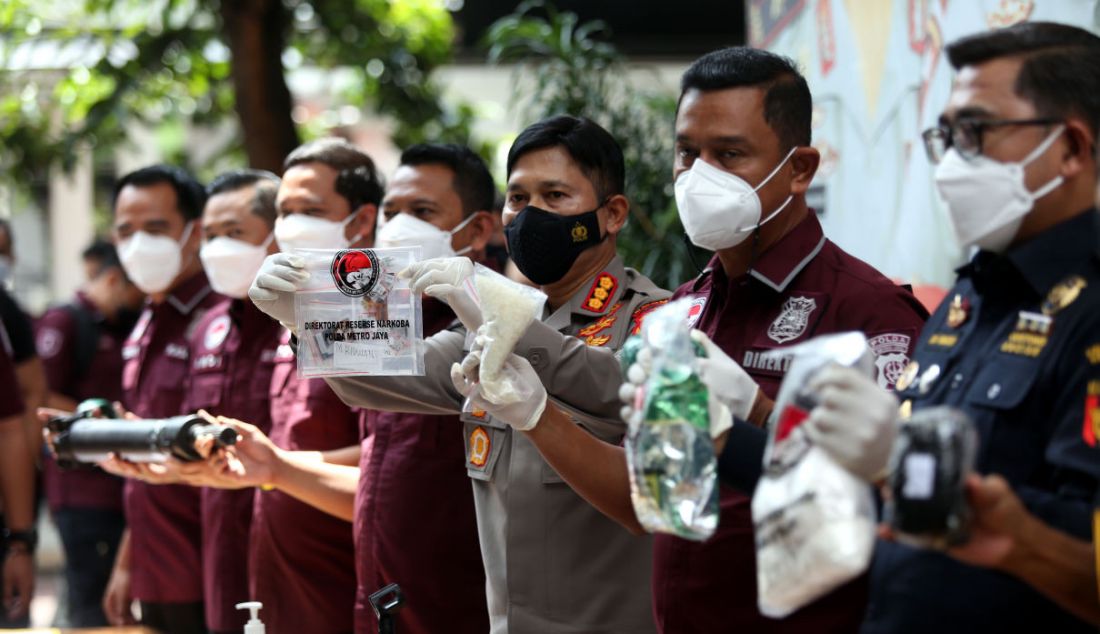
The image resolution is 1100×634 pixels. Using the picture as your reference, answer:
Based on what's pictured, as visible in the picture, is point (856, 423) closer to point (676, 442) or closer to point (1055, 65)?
point (676, 442)

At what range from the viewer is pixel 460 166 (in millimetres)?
3770

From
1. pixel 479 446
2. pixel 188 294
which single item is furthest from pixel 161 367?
pixel 479 446

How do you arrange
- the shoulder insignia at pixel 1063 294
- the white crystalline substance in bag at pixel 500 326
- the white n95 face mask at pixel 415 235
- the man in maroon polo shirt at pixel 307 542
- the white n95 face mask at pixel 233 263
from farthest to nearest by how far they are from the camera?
the white n95 face mask at pixel 233 263
the man in maroon polo shirt at pixel 307 542
the white n95 face mask at pixel 415 235
the white crystalline substance in bag at pixel 500 326
the shoulder insignia at pixel 1063 294

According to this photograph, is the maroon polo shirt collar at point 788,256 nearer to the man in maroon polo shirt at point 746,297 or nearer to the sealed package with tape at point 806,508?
the man in maroon polo shirt at point 746,297

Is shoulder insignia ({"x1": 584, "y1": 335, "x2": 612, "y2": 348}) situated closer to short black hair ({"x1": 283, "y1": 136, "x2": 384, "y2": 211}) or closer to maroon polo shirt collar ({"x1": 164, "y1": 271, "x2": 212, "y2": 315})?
short black hair ({"x1": 283, "y1": 136, "x2": 384, "y2": 211})

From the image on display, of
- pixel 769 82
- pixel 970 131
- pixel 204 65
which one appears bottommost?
pixel 970 131

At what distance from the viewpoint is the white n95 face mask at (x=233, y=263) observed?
14.2ft

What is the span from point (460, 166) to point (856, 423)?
7.44 feet

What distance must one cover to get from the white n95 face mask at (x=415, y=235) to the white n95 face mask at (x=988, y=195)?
184 centimetres

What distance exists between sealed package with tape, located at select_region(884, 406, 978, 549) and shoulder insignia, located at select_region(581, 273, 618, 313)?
131cm

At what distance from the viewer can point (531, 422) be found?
233cm

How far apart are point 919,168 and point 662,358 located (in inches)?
105

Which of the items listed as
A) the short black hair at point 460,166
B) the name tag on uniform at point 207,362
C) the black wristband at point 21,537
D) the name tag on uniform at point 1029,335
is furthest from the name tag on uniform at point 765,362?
the black wristband at point 21,537

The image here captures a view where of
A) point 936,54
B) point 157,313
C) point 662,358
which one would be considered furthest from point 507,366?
point 157,313
